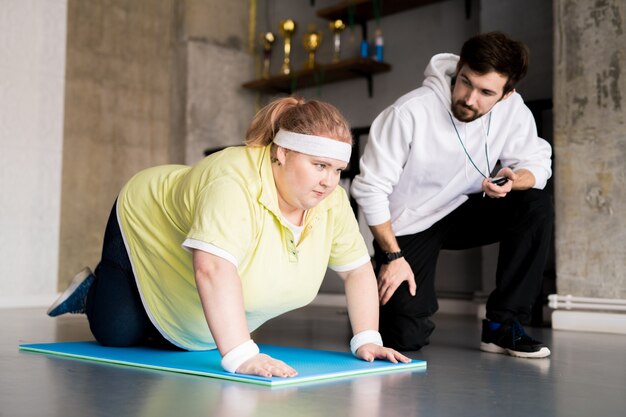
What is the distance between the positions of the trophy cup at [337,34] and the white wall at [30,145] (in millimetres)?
1910

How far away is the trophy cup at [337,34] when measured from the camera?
5449mm

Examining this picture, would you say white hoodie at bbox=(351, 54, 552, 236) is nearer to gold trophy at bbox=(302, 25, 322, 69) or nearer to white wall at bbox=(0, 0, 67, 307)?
white wall at bbox=(0, 0, 67, 307)

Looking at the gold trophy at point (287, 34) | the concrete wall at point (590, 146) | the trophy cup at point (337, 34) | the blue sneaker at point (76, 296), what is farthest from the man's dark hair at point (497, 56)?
the gold trophy at point (287, 34)

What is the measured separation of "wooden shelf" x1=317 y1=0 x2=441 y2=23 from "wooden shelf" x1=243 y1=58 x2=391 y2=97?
381 mm

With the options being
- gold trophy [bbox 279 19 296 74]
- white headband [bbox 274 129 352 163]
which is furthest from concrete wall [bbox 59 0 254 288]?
white headband [bbox 274 129 352 163]

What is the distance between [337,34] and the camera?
5.57 metres

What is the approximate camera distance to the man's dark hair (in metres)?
2.24

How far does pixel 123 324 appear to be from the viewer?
2.18 meters

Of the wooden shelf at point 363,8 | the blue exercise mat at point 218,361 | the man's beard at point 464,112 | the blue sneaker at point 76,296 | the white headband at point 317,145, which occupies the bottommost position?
the blue exercise mat at point 218,361

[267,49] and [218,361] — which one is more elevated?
[267,49]

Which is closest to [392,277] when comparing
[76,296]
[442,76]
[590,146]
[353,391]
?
[442,76]

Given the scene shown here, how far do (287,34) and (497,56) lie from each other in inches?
156

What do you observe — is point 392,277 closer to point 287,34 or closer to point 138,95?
point 287,34

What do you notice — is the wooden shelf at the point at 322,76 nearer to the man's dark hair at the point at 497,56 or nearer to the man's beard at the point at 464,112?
the man's beard at the point at 464,112
